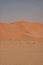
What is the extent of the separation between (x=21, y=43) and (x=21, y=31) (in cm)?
16

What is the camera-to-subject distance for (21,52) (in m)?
1.94

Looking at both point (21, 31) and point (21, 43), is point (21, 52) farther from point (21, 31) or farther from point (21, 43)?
point (21, 31)

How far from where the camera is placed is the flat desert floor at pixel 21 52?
6.30 feet

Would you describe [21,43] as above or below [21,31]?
below

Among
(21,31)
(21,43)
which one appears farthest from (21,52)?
(21,31)

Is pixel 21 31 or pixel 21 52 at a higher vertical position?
pixel 21 31

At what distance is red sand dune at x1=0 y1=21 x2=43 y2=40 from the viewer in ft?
6.48

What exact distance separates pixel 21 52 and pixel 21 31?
0.89 ft

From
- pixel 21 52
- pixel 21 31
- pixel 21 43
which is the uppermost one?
pixel 21 31

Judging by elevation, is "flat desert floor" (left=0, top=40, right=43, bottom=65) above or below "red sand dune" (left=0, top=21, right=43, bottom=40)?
below

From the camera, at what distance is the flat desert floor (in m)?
1.92

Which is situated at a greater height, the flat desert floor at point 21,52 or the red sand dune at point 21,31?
the red sand dune at point 21,31

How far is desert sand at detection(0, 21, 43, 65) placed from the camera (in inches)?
75.8

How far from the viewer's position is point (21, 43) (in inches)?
77.4
